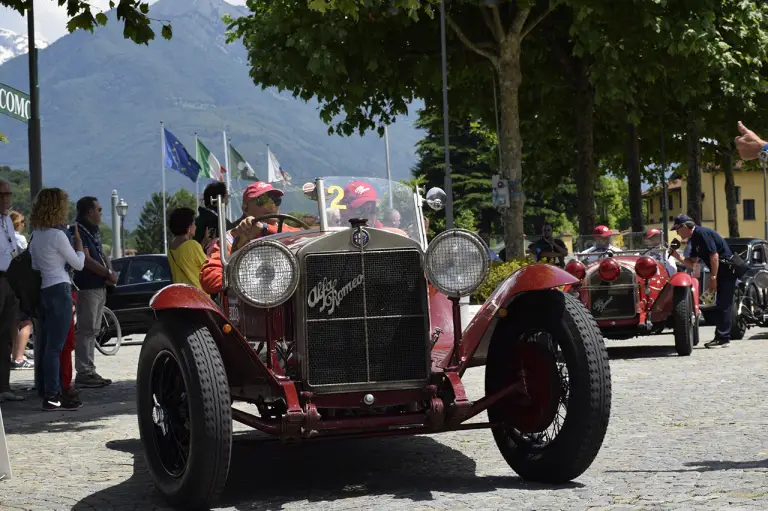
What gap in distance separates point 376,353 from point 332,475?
3.22 feet

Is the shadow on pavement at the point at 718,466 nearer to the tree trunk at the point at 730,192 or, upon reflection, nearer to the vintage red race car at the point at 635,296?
the vintage red race car at the point at 635,296

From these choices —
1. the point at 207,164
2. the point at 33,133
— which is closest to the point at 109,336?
the point at 33,133

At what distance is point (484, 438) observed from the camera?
332 inches

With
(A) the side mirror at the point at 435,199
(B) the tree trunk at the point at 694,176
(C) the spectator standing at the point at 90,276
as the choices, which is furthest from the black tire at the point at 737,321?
(B) the tree trunk at the point at 694,176

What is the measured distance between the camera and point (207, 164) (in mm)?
47781

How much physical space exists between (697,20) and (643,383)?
13690 millimetres

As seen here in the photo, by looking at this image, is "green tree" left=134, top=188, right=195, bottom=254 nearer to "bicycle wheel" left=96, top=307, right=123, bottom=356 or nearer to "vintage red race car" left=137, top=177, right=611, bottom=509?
"bicycle wheel" left=96, top=307, right=123, bottom=356

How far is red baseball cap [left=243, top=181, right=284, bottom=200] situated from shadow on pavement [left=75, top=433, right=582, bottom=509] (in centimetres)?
156

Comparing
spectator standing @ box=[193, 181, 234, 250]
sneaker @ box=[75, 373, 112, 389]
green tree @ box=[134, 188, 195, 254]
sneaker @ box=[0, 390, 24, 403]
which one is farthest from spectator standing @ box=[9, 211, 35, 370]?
green tree @ box=[134, 188, 195, 254]

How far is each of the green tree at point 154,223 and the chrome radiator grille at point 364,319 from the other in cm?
12941

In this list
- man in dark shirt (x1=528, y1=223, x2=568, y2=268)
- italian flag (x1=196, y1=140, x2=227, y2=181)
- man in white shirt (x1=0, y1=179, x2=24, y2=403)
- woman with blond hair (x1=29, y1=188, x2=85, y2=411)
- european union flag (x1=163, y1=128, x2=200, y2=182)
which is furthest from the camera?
european union flag (x1=163, y1=128, x2=200, y2=182)

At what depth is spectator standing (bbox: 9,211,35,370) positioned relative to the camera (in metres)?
14.6

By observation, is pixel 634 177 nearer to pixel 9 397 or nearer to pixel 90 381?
pixel 90 381

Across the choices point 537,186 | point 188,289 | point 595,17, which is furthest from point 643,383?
point 537,186
